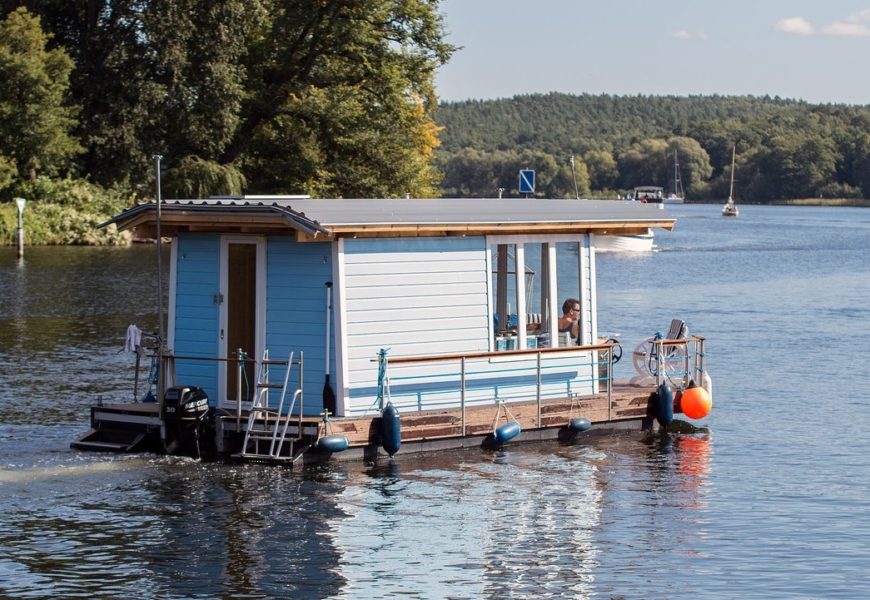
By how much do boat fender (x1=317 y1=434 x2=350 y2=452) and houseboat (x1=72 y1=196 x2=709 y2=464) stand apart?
0.03 m

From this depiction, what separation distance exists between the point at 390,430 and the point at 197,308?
3279mm

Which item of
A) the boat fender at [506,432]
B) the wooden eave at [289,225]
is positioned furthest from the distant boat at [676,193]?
the boat fender at [506,432]

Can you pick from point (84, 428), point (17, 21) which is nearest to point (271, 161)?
point (17, 21)

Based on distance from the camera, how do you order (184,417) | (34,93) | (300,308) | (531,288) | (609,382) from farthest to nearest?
(34,93) < (609,382) < (531,288) < (300,308) < (184,417)

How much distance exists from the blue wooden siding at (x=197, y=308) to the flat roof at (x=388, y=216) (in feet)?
1.00

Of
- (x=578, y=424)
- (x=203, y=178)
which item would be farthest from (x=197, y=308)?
(x=203, y=178)

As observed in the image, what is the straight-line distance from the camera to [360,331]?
18.3m

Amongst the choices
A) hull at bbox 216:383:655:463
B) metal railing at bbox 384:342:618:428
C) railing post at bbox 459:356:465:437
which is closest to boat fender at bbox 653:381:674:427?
hull at bbox 216:383:655:463

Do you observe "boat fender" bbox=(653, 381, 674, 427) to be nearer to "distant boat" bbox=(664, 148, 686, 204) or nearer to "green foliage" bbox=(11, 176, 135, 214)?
"green foliage" bbox=(11, 176, 135, 214)

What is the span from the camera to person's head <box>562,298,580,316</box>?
20547 mm

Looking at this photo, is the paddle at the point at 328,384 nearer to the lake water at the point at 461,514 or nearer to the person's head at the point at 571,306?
the lake water at the point at 461,514

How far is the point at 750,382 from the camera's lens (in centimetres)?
2919

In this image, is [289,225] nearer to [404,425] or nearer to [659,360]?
[404,425]

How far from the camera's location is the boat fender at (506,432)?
19.0 meters
